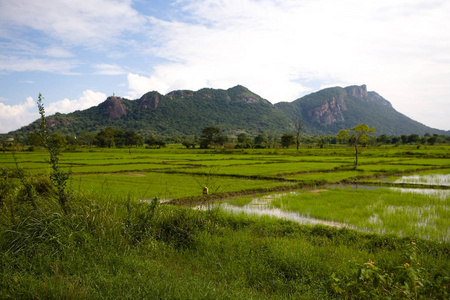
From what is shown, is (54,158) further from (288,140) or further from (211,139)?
(288,140)

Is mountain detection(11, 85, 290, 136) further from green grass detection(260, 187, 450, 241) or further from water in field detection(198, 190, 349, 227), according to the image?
green grass detection(260, 187, 450, 241)

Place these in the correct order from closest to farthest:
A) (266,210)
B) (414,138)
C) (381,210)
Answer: (381,210), (266,210), (414,138)

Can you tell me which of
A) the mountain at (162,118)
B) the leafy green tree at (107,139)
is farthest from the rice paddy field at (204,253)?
the mountain at (162,118)

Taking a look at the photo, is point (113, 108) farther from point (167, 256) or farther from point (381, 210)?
point (167, 256)

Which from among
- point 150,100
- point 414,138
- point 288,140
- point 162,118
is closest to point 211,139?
point 288,140

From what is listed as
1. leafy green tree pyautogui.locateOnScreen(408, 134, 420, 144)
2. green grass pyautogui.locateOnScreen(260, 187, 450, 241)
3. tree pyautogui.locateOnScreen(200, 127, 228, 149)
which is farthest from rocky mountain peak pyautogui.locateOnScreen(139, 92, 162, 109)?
green grass pyautogui.locateOnScreen(260, 187, 450, 241)

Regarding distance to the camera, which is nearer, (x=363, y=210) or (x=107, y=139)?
(x=363, y=210)

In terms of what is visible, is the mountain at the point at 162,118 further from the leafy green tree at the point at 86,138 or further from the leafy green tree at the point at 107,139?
the leafy green tree at the point at 107,139

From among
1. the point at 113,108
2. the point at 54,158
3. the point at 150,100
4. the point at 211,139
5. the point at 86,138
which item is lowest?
the point at 54,158

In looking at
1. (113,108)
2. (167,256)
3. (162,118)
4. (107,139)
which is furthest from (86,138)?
(167,256)

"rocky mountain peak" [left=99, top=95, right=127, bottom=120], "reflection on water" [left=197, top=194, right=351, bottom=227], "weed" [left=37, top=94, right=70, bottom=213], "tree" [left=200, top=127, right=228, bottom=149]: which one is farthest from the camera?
"rocky mountain peak" [left=99, top=95, right=127, bottom=120]

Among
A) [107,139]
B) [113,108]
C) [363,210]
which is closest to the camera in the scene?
[363,210]

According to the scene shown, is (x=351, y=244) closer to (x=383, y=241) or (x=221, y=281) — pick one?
(x=383, y=241)

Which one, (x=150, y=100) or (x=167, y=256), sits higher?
(x=150, y=100)
